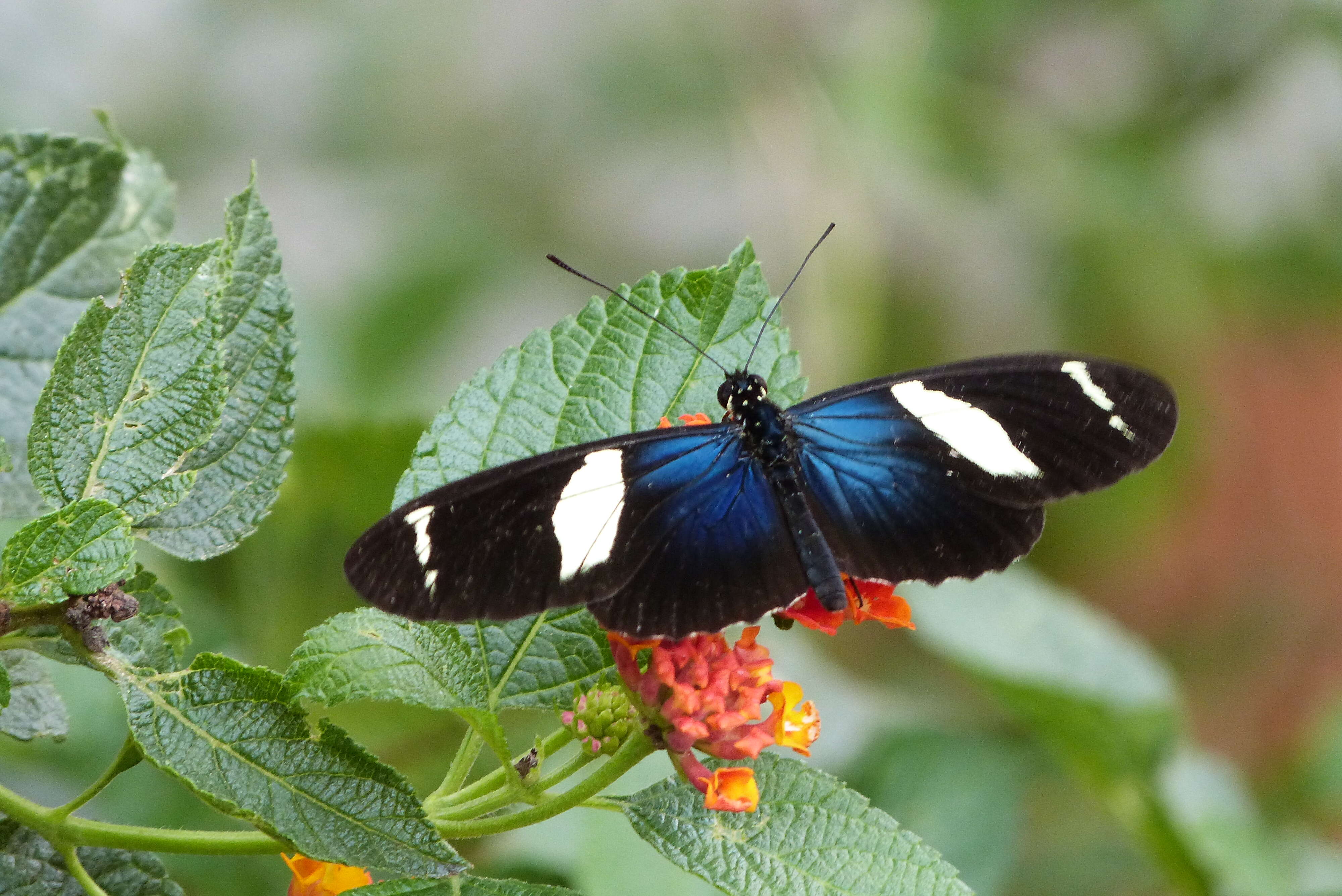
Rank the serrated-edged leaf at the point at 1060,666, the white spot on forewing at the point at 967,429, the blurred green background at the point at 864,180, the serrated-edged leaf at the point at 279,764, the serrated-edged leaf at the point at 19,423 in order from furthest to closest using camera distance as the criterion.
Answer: the blurred green background at the point at 864,180 → the serrated-edged leaf at the point at 1060,666 → the white spot on forewing at the point at 967,429 → the serrated-edged leaf at the point at 19,423 → the serrated-edged leaf at the point at 279,764

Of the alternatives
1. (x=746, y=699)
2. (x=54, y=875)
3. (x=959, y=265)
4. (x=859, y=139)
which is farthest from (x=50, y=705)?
(x=959, y=265)

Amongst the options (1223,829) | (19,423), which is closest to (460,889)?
(19,423)

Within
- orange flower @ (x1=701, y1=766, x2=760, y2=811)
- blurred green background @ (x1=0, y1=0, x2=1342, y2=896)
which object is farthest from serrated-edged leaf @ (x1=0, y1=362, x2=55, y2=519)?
blurred green background @ (x1=0, y1=0, x2=1342, y2=896)

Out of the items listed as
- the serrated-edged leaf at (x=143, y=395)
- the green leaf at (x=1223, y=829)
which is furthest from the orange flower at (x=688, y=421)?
the green leaf at (x=1223, y=829)

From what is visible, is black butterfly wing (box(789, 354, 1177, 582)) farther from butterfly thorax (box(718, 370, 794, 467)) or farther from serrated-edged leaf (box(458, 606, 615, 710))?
serrated-edged leaf (box(458, 606, 615, 710))

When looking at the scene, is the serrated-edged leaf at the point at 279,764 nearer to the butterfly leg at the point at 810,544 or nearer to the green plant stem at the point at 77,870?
the green plant stem at the point at 77,870

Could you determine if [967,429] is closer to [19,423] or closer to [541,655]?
[541,655]
